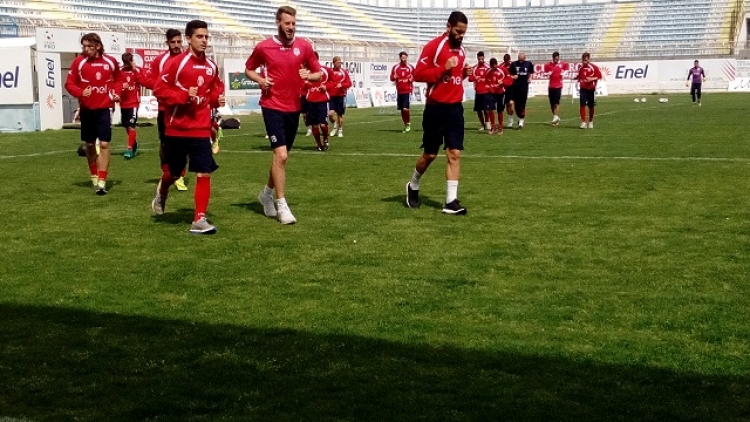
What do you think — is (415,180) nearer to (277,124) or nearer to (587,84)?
(277,124)

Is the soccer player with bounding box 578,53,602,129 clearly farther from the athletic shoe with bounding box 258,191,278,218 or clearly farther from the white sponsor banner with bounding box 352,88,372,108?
the white sponsor banner with bounding box 352,88,372,108

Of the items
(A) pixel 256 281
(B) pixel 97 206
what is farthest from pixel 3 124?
(A) pixel 256 281

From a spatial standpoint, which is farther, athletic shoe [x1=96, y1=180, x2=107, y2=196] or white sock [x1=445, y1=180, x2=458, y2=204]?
athletic shoe [x1=96, y1=180, x2=107, y2=196]

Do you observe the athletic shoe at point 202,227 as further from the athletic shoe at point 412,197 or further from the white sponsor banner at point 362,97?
the white sponsor banner at point 362,97

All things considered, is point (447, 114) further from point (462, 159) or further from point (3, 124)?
point (3, 124)

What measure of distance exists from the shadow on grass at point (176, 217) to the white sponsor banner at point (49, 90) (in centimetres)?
2005

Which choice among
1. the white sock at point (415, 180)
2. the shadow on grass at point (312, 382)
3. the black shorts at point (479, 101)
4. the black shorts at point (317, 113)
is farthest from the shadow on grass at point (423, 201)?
the black shorts at point (479, 101)

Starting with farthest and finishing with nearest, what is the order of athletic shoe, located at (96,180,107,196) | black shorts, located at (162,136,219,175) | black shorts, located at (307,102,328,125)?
black shorts, located at (307,102,328,125) → athletic shoe, located at (96,180,107,196) → black shorts, located at (162,136,219,175)

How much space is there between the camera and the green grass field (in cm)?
485

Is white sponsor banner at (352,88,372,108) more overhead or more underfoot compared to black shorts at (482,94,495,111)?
more underfoot

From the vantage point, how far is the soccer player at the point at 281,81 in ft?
34.6

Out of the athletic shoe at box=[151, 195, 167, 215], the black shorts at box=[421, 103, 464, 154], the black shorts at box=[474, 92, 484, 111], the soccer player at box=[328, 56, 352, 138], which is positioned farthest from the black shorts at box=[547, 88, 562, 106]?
the athletic shoe at box=[151, 195, 167, 215]

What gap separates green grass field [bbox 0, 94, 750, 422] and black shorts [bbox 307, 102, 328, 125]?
7.03m

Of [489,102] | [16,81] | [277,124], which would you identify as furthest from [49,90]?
[277,124]
